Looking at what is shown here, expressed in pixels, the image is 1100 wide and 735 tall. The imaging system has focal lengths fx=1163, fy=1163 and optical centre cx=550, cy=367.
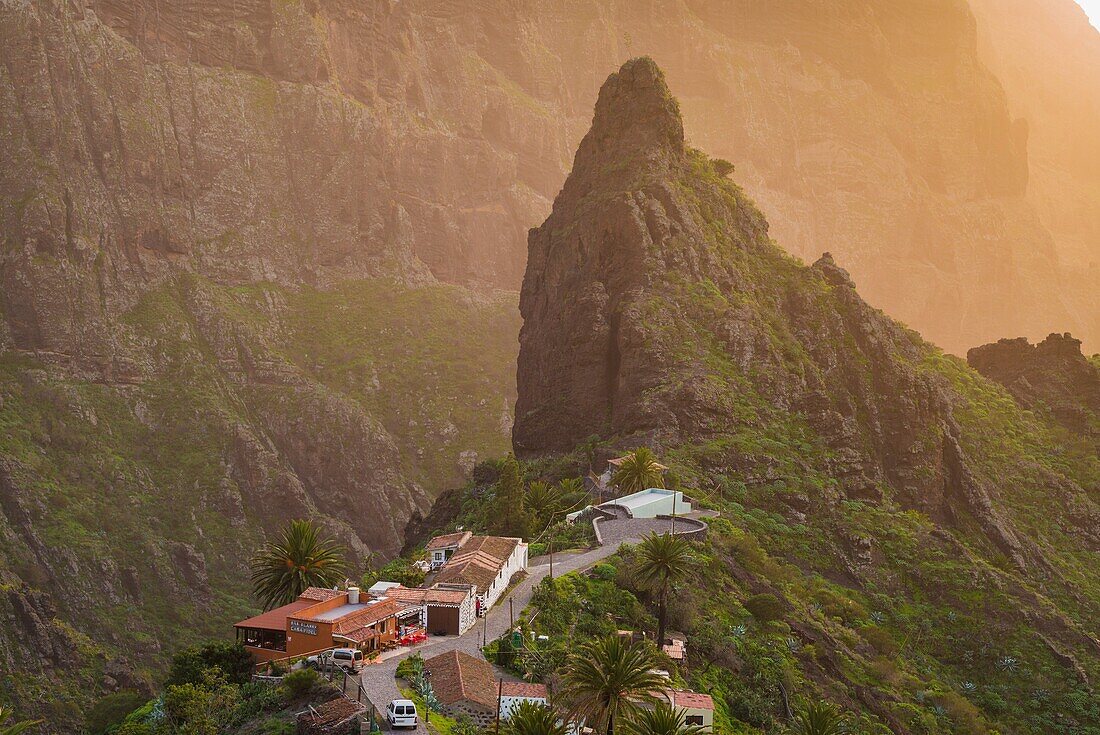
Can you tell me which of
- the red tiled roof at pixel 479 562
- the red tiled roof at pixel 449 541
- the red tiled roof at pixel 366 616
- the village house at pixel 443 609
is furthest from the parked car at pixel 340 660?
the red tiled roof at pixel 449 541

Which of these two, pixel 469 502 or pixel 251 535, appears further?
pixel 251 535

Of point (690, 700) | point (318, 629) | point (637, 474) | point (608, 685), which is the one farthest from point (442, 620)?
point (637, 474)

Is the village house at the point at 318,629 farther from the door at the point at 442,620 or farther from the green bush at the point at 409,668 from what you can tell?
the green bush at the point at 409,668

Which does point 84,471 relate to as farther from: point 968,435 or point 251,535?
point 968,435

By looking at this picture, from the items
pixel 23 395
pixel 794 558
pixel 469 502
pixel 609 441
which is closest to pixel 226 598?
pixel 23 395

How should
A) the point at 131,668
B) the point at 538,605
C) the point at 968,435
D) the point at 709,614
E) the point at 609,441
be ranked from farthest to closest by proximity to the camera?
1. the point at 131,668
2. the point at 968,435
3. the point at 609,441
4. the point at 709,614
5. the point at 538,605

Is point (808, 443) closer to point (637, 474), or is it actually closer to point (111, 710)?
point (637, 474)

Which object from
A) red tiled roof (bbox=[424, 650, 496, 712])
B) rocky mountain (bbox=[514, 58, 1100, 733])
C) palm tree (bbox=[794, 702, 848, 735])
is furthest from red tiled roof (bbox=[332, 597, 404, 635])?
palm tree (bbox=[794, 702, 848, 735])
